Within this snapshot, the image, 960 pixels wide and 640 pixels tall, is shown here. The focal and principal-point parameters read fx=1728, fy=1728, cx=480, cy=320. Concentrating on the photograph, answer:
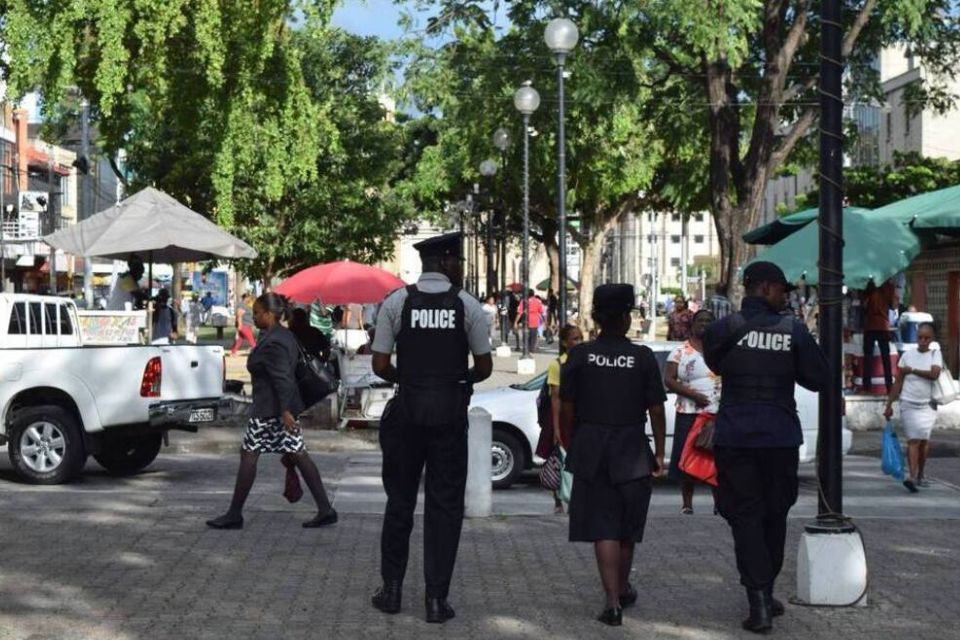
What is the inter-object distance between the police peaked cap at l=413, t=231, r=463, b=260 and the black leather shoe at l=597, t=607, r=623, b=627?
1892 millimetres

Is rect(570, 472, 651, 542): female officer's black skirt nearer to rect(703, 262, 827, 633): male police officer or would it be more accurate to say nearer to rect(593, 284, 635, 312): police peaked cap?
rect(703, 262, 827, 633): male police officer

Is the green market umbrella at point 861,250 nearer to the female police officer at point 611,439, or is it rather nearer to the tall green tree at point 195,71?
the tall green tree at point 195,71

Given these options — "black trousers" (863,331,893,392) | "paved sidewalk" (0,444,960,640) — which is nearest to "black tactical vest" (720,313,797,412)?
"paved sidewalk" (0,444,960,640)

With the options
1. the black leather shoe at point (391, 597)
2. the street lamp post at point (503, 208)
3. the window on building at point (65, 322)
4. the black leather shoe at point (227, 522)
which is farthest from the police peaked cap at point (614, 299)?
the street lamp post at point (503, 208)

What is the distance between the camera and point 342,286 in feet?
90.2

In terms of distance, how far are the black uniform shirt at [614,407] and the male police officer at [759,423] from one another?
1.11ft

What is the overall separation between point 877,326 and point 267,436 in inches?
493

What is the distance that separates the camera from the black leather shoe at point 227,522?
11.9m

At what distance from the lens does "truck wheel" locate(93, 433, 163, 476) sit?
16.5m

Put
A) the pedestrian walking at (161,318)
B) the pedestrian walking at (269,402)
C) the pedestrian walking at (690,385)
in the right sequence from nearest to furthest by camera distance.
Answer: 1. the pedestrian walking at (269,402)
2. the pedestrian walking at (690,385)
3. the pedestrian walking at (161,318)

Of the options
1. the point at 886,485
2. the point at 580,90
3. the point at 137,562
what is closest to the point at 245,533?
the point at 137,562

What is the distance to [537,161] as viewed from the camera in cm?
5162

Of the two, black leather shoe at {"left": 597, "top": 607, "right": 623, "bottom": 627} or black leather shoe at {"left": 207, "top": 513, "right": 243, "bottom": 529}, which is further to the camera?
black leather shoe at {"left": 207, "top": 513, "right": 243, "bottom": 529}

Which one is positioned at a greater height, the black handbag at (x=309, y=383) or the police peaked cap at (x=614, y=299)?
the police peaked cap at (x=614, y=299)
